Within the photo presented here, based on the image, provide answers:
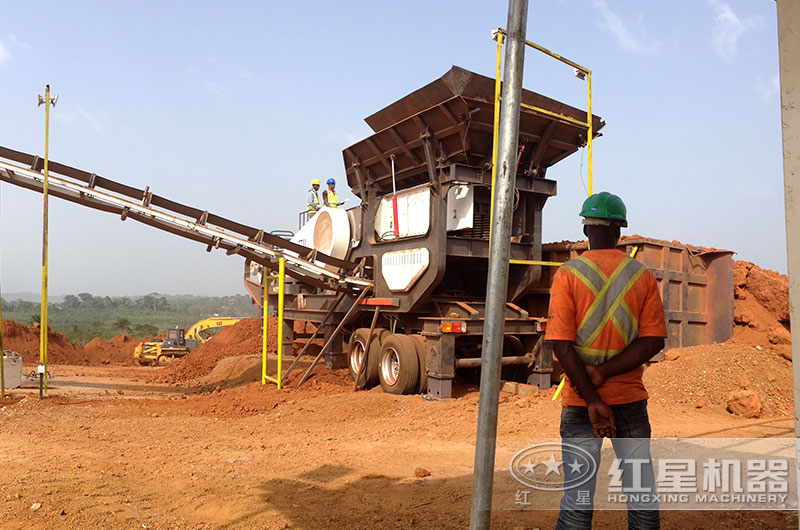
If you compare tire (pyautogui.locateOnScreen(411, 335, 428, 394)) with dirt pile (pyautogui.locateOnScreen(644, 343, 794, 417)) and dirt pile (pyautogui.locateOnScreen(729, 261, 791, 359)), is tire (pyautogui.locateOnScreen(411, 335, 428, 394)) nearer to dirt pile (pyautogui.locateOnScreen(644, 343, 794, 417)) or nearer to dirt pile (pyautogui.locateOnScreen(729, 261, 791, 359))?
dirt pile (pyautogui.locateOnScreen(644, 343, 794, 417))

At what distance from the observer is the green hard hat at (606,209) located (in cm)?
287

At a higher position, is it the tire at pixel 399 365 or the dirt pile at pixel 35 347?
the tire at pixel 399 365

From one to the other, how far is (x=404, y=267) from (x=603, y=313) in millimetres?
7458

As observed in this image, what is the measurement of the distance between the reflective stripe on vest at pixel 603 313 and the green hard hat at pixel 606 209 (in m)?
0.27

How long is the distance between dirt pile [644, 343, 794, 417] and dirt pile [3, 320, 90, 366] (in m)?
18.1

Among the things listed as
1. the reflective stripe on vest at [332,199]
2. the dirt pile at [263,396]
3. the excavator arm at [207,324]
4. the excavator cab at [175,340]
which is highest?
the reflective stripe on vest at [332,199]

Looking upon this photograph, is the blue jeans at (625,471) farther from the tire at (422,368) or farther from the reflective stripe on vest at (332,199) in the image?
the reflective stripe on vest at (332,199)

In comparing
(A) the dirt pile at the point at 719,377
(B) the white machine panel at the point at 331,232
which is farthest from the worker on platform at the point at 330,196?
(A) the dirt pile at the point at 719,377

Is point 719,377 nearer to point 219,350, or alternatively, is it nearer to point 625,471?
point 625,471

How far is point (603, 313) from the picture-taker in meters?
2.74

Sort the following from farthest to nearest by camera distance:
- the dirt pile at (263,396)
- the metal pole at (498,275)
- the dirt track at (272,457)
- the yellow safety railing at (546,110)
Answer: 1. the dirt pile at (263,396)
2. the yellow safety railing at (546,110)
3. the dirt track at (272,457)
4. the metal pole at (498,275)

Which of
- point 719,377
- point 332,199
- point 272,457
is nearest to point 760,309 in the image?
point 719,377

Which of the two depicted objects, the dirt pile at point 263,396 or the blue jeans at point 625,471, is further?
the dirt pile at point 263,396

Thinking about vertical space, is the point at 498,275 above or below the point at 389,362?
above
